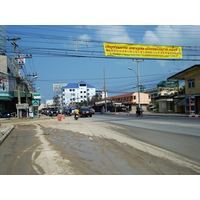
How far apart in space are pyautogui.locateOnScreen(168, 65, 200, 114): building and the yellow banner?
18529 millimetres

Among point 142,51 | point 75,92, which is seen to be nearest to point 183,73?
point 142,51

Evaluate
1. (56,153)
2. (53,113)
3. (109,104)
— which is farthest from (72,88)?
(56,153)

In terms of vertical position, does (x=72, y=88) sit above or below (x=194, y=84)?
above

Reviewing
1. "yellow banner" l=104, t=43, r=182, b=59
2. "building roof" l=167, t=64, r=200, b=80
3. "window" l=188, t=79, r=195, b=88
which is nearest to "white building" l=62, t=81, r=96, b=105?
"building roof" l=167, t=64, r=200, b=80

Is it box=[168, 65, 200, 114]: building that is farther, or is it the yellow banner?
box=[168, 65, 200, 114]: building

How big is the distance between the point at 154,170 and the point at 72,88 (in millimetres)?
123748

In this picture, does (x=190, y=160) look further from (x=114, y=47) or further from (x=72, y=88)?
(x=72, y=88)

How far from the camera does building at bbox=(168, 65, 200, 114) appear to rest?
3416cm

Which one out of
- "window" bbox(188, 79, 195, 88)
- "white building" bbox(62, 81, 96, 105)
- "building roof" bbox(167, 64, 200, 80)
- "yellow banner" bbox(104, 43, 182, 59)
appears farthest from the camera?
"white building" bbox(62, 81, 96, 105)

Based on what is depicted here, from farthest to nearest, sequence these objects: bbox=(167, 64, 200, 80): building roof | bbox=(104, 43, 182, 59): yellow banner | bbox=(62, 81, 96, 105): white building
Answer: bbox=(62, 81, 96, 105): white building < bbox=(167, 64, 200, 80): building roof < bbox=(104, 43, 182, 59): yellow banner

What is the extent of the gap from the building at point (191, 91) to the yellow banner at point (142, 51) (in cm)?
1853

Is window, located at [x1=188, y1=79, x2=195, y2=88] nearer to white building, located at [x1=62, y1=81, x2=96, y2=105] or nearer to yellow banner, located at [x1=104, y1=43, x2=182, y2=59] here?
yellow banner, located at [x1=104, y1=43, x2=182, y2=59]
